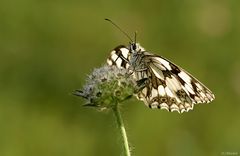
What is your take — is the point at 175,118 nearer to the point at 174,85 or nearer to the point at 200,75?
the point at 200,75

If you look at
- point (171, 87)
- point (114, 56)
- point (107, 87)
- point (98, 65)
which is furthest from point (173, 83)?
point (98, 65)

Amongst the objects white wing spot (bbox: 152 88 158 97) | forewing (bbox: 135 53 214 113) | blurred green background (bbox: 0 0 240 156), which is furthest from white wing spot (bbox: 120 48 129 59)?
blurred green background (bbox: 0 0 240 156)

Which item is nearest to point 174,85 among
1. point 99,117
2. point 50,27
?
point 99,117

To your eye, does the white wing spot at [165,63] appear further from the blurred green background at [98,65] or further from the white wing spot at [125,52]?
the blurred green background at [98,65]

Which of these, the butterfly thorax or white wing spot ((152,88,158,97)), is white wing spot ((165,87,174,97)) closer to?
white wing spot ((152,88,158,97))

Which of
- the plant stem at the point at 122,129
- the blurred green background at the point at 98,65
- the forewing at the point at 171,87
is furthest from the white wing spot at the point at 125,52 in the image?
the blurred green background at the point at 98,65
